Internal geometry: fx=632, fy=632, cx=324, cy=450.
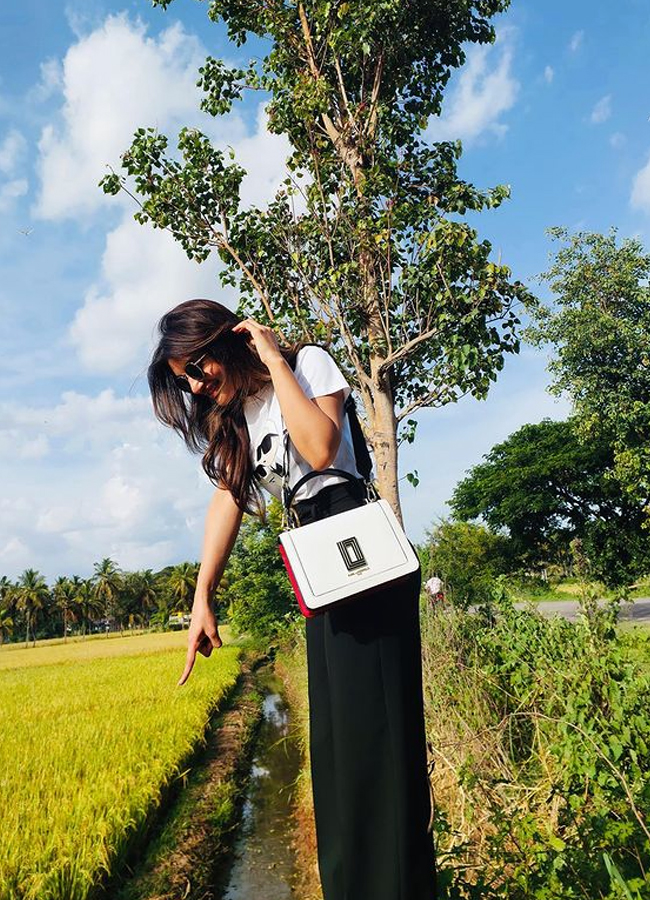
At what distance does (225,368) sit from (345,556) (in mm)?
554

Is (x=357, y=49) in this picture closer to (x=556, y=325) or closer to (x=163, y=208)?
(x=163, y=208)

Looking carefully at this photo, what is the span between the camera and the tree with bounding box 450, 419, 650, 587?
83.3 feet

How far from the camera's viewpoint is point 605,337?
1549 centimetres

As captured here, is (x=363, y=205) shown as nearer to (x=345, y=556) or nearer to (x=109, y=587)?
(x=345, y=556)

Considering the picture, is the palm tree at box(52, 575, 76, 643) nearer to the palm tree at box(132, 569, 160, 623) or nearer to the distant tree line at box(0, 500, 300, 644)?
the distant tree line at box(0, 500, 300, 644)

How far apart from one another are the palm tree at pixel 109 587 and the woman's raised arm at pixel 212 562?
67.8 m

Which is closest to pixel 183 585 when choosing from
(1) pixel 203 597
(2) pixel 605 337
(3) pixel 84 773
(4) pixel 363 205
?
(2) pixel 605 337

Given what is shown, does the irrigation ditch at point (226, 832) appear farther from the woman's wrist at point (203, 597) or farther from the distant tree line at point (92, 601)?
the distant tree line at point (92, 601)

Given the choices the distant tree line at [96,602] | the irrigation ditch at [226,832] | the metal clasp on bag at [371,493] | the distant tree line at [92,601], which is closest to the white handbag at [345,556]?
the metal clasp on bag at [371,493]

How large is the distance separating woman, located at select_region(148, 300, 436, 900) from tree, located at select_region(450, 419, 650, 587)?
996 inches

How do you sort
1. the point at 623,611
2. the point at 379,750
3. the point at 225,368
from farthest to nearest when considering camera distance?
the point at 623,611 → the point at 225,368 → the point at 379,750

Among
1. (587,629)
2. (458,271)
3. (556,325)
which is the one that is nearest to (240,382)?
(587,629)

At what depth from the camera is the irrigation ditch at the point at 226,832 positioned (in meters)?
4.02

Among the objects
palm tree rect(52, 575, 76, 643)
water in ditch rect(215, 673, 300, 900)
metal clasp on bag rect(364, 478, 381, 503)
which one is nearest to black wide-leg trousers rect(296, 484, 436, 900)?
metal clasp on bag rect(364, 478, 381, 503)
